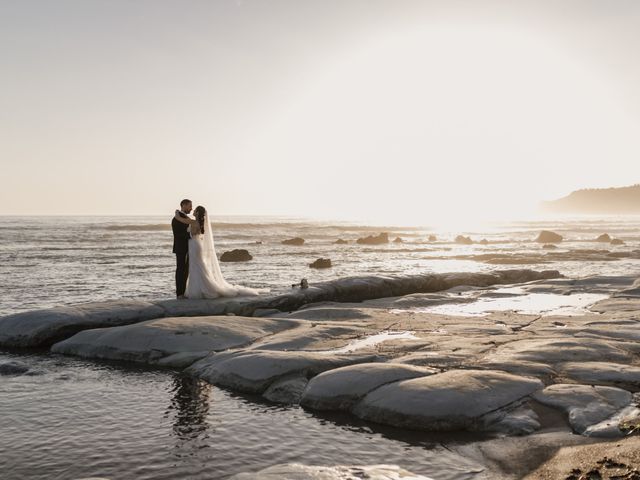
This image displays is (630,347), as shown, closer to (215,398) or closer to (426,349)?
(426,349)

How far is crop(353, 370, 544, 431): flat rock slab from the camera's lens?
7.09m

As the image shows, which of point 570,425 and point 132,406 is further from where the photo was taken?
point 132,406

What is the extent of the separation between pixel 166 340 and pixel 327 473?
21.1 feet

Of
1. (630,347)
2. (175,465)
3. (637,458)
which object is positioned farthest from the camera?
(630,347)

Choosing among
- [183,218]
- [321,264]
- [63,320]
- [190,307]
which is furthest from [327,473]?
[321,264]

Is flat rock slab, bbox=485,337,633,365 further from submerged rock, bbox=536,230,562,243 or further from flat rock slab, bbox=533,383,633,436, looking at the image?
submerged rock, bbox=536,230,562,243

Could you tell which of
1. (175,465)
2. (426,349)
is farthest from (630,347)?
(175,465)

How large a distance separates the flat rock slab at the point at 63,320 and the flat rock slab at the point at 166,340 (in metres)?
0.78

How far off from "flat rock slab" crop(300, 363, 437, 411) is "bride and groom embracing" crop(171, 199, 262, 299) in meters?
7.88

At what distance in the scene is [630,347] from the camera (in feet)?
32.3

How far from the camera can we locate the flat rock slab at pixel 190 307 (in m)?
12.5

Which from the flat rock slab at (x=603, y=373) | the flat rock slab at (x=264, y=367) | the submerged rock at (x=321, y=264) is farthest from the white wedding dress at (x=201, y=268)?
the submerged rock at (x=321, y=264)

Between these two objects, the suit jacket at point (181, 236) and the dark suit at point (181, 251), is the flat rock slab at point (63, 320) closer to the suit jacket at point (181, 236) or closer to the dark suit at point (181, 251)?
the dark suit at point (181, 251)

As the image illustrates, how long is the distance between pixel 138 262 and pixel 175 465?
3196 centimetres
